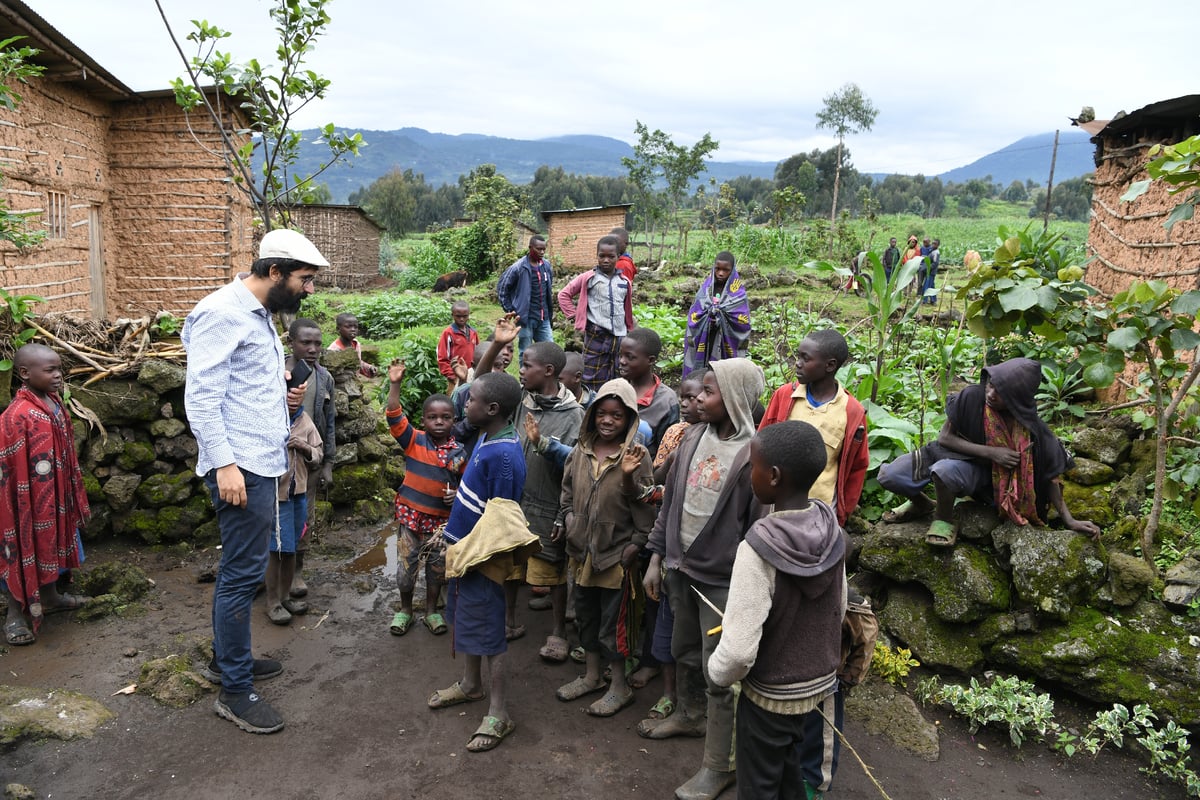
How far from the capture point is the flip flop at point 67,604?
439 cm

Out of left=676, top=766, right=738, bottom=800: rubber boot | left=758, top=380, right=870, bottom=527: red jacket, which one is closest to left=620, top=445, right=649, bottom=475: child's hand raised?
left=758, top=380, right=870, bottom=527: red jacket

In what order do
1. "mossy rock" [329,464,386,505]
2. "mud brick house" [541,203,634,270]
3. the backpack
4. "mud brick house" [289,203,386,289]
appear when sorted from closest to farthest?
1. the backpack
2. "mossy rock" [329,464,386,505]
3. "mud brick house" [541,203,634,270]
4. "mud brick house" [289,203,386,289]

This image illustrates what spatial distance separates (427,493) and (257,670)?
4.12ft

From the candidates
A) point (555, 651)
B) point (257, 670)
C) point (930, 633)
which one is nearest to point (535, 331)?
point (555, 651)

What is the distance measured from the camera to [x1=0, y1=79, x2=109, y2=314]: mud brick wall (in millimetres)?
7641

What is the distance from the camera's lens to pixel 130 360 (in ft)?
17.6

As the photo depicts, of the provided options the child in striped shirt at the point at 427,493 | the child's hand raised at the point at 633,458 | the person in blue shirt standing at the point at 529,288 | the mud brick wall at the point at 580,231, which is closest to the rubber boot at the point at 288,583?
the child in striped shirt at the point at 427,493

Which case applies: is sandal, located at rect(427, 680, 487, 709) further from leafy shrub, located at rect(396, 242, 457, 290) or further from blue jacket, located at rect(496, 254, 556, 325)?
leafy shrub, located at rect(396, 242, 457, 290)

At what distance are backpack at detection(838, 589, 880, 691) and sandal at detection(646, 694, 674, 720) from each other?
1128 millimetres

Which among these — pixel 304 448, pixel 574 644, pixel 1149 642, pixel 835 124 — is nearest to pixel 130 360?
pixel 304 448

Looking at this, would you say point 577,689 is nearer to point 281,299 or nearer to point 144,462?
point 281,299

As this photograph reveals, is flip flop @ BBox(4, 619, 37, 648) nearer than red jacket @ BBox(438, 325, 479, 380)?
Yes

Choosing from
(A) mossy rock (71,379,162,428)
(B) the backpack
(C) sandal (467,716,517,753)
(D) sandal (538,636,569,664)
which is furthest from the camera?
(A) mossy rock (71,379,162,428)

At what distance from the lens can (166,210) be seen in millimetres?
10258
